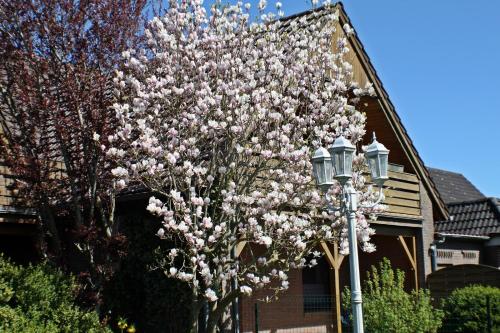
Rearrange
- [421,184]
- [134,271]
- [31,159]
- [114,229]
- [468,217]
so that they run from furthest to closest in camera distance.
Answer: [468,217] < [421,184] < [134,271] < [114,229] < [31,159]

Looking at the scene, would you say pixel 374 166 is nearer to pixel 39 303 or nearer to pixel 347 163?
pixel 347 163

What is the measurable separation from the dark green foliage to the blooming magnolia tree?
1.61 feet

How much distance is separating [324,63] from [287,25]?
1778 mm

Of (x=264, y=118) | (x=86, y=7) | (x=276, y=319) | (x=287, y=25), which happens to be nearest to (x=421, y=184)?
(x=276, y=319)

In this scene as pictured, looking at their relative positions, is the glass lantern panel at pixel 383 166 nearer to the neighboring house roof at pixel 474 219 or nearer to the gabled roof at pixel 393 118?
the gabled roof at pixel 393 118

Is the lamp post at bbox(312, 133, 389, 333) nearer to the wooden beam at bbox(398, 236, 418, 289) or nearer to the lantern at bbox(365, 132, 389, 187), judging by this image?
the lantern at bbox(365, 132, 389, 187)

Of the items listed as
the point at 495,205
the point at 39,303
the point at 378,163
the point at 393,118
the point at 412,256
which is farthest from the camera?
the point at 495,205

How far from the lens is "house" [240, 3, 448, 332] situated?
17.2 meters

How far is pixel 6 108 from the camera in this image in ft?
41.1

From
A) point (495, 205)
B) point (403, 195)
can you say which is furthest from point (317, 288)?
point (495, 205)

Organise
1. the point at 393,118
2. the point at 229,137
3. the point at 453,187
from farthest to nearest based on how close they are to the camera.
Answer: the point at 453,187
the point at 393,118
the point at 229,137

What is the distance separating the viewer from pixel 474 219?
2331 cm

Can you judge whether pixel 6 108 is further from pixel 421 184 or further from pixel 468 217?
pixel 468 217

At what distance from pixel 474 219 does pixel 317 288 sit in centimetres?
690
